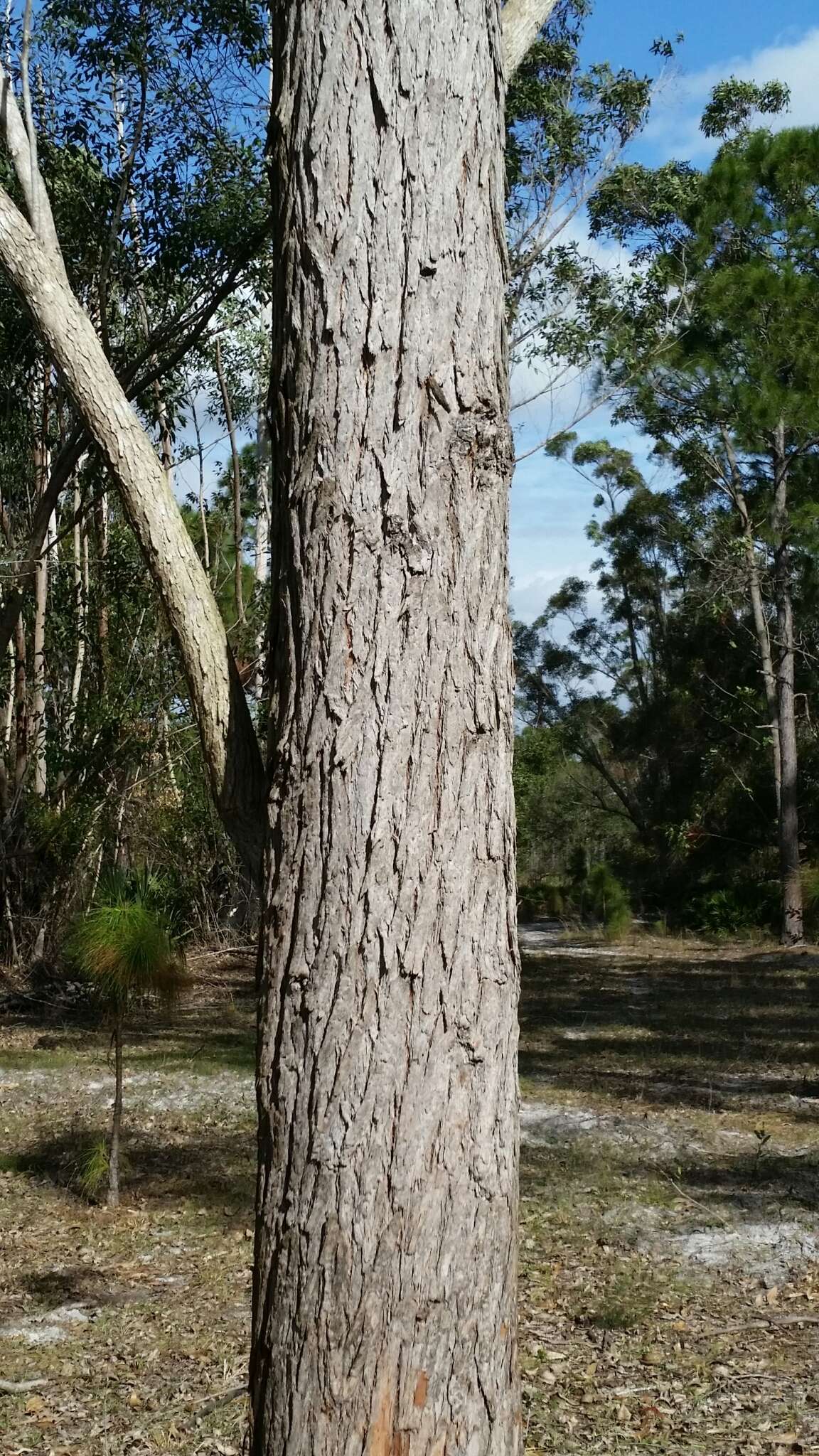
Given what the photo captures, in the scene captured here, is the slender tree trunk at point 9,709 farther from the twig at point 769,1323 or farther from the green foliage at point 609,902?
the green foliage at point 609,902

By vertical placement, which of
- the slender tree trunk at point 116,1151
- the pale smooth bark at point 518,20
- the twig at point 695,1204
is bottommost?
the twig at point 695,1204

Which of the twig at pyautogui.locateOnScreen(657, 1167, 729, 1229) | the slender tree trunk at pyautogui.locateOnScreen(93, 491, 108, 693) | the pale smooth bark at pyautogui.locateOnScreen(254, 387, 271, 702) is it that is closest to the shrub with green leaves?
the twig at pyautogui.locateOnScreen(657, 1167, 729, 1229)

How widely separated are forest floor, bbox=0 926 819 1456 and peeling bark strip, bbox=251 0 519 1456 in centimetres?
159

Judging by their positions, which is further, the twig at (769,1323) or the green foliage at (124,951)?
the green foliage at (124,951)

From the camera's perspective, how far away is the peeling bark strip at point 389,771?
1622mm

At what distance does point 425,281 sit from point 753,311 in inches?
452

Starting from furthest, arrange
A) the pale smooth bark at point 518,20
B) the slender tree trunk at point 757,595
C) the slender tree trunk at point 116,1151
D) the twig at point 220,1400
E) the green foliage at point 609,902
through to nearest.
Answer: the green foliage at point 609,902
the slender tree trunk at point 757,595
the slender tree trunk at point 116,1151
the twig at point 220,1400
the pale smooth bark at point 518,20

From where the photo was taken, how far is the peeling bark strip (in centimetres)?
162

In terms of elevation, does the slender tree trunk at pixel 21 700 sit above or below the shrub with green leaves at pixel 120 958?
above

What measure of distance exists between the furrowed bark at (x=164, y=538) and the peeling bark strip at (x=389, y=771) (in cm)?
40

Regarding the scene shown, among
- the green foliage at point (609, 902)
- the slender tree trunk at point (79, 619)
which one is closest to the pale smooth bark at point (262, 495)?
the slender tree trunk at point (79, 619)

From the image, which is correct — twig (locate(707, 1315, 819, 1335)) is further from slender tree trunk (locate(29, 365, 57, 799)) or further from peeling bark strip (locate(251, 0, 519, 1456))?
slender tree trunk (locate(29, 365, 57, 799))

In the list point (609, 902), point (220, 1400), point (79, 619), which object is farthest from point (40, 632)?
point (609, 902)

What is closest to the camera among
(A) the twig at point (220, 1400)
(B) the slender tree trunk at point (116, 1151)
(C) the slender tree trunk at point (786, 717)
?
(A) the twig at point (220, 1400)
